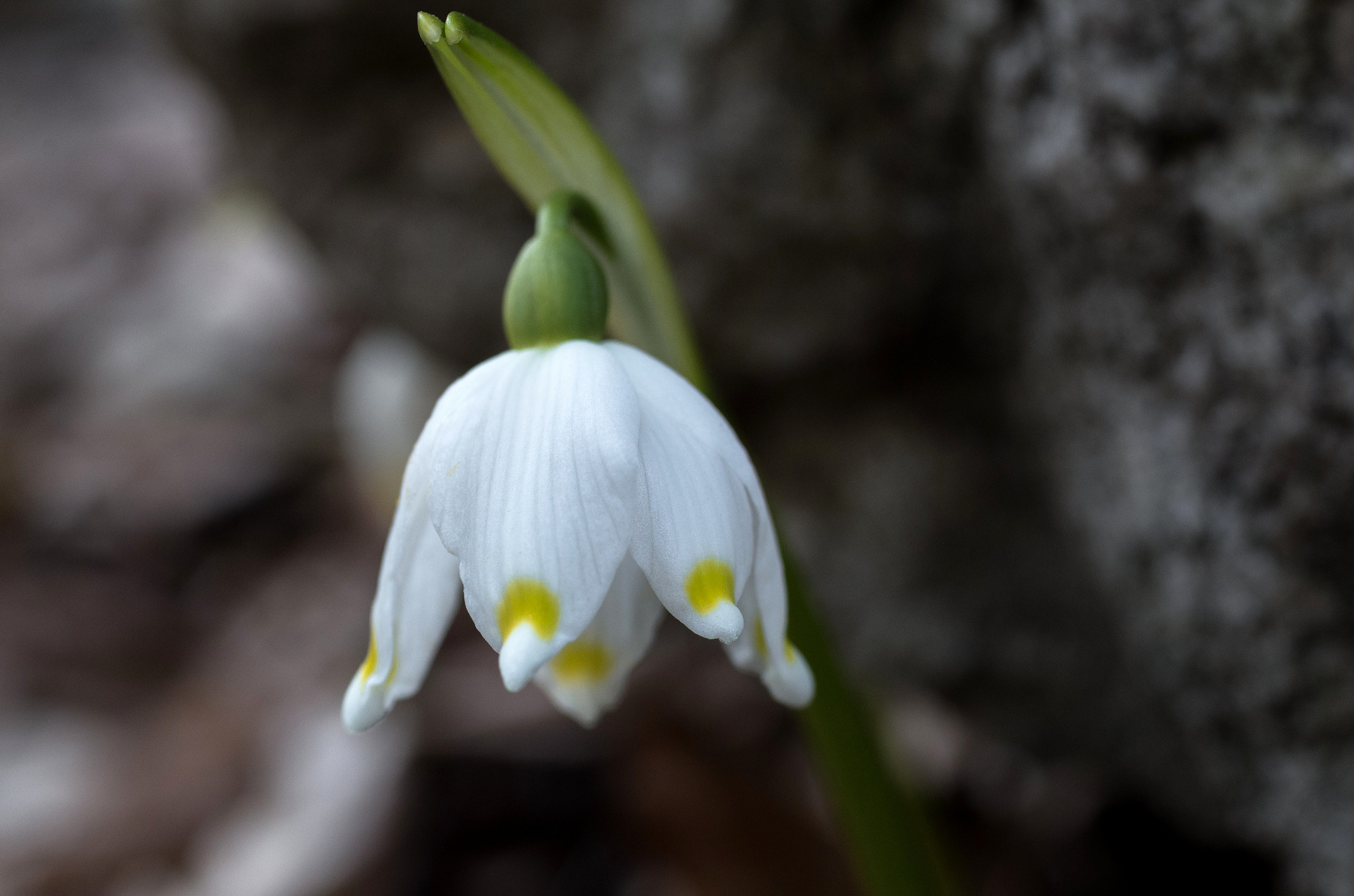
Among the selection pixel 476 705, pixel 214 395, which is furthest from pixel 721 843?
pixel 214 395

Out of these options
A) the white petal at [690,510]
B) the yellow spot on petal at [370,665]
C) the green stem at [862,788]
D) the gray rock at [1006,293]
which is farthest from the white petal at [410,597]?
the gray rock at [1006,293]

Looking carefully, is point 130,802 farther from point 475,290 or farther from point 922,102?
point 922,102

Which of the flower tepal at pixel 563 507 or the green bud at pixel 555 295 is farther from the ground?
the green bud at pixel 555 295

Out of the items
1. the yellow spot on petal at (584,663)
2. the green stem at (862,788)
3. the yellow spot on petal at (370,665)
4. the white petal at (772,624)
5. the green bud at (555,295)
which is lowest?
the green stem at (862,788)

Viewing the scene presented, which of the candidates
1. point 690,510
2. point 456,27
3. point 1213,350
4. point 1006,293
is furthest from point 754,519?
point 1006,293

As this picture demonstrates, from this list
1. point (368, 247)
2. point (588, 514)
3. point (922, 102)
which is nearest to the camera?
point (588, 514)

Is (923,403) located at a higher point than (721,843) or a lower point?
A: higher

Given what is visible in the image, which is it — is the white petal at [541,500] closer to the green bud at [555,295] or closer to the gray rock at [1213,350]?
the green bud at [555,295]

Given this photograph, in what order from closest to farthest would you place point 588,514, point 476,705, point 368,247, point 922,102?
point 588,514
point 922,102
point 368,247
point 476,705
